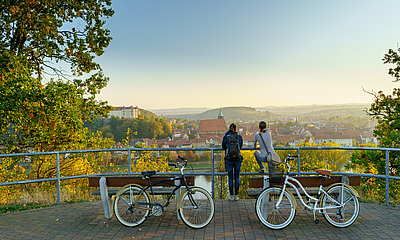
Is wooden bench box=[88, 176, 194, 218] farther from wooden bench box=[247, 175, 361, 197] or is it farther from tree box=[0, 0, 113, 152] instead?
tree box=[0, 0, 113, 152]

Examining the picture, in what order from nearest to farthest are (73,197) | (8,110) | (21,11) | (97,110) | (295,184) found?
(295,184) → (73,197) → (8,110) → (21,11) → (97,110)

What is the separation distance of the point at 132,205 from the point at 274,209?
237 centimetres

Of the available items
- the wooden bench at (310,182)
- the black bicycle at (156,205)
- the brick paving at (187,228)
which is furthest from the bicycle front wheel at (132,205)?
the wooden bench at (310,182)

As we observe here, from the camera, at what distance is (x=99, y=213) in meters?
6.03

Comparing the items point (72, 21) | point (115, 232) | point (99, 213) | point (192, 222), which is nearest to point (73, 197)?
point (99, 213)

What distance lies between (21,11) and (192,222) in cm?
1201

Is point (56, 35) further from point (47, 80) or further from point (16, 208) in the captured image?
point (16, 208)

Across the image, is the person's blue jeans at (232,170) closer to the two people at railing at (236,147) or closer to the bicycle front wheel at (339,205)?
the two people at railing at (236,147)

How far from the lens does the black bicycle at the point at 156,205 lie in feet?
16.9

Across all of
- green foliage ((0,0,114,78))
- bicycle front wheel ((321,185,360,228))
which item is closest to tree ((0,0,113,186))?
green foliage ((0,0,114,78))

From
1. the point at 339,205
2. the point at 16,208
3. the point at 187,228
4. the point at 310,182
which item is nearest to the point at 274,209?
the point at 310,182

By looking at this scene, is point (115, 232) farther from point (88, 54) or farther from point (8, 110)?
point (88, 54)

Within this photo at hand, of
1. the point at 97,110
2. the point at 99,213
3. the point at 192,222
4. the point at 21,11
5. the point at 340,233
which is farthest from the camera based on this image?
the point at 97,110

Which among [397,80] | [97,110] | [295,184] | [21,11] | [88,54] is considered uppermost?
[21,11]
